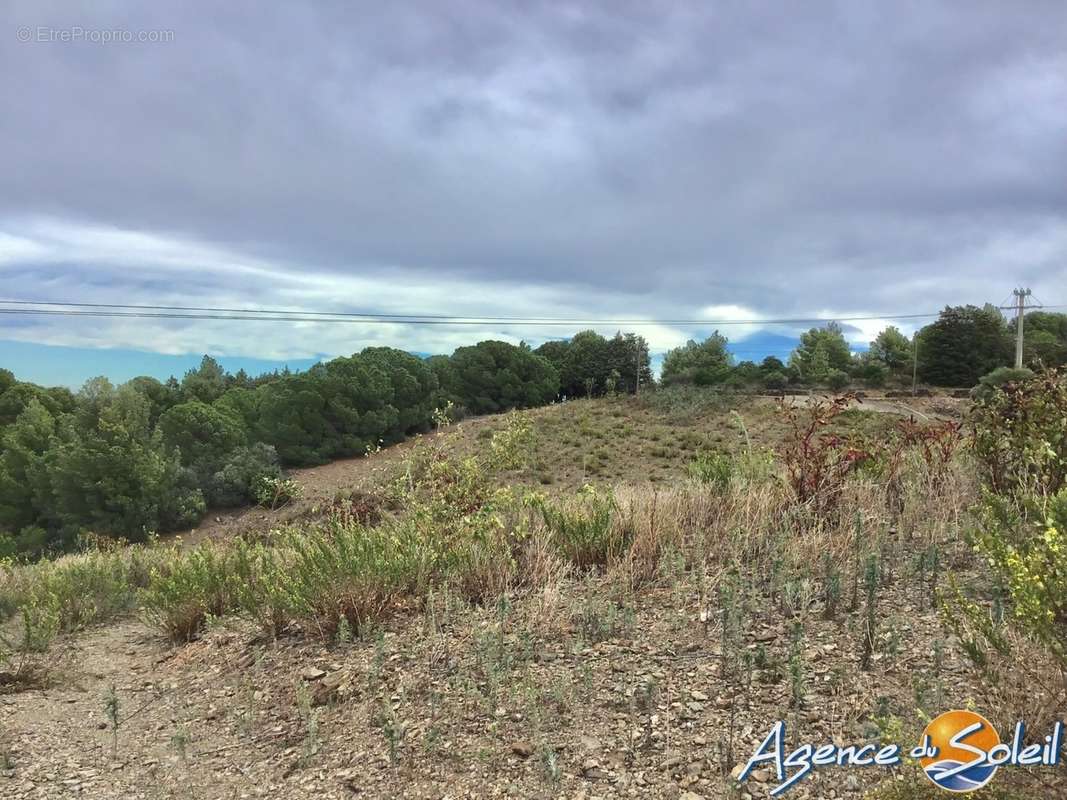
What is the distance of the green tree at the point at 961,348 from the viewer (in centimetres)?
3516

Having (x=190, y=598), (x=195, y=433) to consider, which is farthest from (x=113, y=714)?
(x=195, y=433)

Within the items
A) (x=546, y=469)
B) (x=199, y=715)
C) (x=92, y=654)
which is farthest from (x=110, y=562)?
(x=546, y=469)

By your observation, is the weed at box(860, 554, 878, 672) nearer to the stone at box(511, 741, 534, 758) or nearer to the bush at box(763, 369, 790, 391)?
the stone at box(511, 741, 534, 758)

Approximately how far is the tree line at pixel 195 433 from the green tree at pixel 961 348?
71.9 ft

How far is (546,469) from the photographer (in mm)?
19672

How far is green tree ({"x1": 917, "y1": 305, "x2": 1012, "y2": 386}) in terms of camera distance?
3516 centimetres

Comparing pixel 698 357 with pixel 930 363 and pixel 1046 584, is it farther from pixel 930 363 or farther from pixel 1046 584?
pixel 1046 584

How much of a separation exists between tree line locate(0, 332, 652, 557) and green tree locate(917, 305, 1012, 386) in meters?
21.9

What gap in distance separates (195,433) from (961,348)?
38388 mm

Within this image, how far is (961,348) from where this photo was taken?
3531 centimetres

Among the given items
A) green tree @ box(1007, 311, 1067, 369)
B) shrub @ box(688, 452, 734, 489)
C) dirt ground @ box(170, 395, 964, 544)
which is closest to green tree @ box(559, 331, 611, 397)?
dirt ground @ box(170, 395, 964, 544)

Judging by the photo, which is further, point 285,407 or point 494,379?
point 494,379

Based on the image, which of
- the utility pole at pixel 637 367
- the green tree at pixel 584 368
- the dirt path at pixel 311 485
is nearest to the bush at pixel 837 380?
the utility pole at pixel 637 367

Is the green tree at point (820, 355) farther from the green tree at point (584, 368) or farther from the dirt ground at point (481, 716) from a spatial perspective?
the dirt ground at point (481, 716)
